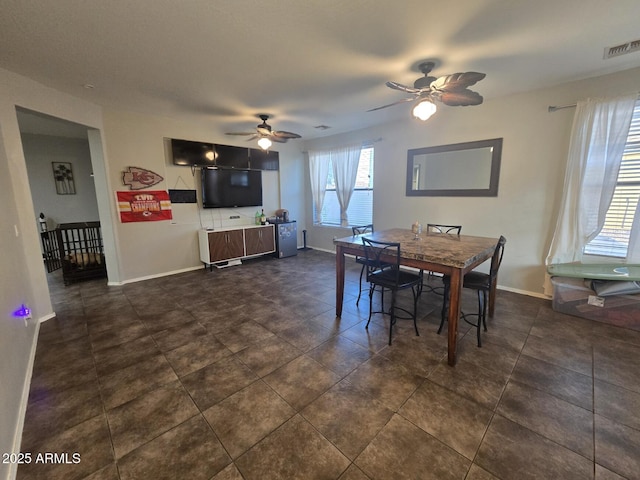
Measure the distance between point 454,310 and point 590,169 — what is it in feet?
8.28

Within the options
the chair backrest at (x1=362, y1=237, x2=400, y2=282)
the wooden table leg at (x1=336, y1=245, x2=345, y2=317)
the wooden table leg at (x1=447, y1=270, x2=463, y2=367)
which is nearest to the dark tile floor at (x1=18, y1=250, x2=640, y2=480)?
the wooden table leg at (x1=447, y1=270, x2=463, y2=367)

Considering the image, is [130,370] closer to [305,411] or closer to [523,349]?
[305,411]

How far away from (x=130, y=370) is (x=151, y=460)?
97 centimetres

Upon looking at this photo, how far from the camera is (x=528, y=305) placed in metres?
3.25

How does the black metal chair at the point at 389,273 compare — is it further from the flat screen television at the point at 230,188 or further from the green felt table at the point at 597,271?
the flat screen television at the point at 230,188

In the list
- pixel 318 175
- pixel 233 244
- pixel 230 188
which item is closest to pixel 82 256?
pixel 233 244

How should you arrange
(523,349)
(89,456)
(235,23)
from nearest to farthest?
1. (89,456)
2. (235,23)
3. (523,349)

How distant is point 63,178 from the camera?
18.2 feet

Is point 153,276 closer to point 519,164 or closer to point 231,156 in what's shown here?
point 231,156

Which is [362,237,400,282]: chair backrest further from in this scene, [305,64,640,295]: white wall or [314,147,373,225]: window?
[314,147,373,225]: window

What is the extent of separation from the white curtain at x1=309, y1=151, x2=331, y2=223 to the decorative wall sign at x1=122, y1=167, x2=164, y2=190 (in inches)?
121

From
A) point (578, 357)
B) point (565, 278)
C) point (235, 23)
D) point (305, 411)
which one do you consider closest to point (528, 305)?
point (565, 278)

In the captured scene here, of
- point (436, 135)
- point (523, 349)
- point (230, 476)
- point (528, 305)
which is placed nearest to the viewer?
point (230, 476)

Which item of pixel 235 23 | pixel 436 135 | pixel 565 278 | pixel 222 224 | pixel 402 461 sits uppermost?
pixel 235 23
